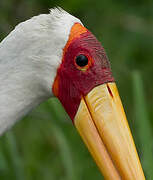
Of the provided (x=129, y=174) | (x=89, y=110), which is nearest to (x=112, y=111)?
(x=89, y=110)

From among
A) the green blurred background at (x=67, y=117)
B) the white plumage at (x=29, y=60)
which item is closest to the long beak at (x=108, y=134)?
the white plumage at (x=29, y=60)

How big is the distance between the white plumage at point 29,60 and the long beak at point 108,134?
0.74ft

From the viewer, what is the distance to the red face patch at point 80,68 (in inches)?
112

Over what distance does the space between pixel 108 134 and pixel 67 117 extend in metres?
1.18

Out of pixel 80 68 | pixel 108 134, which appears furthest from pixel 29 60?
pixel 108 134

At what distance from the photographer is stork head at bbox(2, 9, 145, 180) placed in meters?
2.82

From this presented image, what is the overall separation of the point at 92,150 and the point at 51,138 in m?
2.16

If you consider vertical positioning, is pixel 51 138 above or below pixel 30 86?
below

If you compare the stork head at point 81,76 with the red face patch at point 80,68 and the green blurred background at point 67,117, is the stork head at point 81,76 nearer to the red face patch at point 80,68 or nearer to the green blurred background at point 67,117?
the red face patch at point 80,68

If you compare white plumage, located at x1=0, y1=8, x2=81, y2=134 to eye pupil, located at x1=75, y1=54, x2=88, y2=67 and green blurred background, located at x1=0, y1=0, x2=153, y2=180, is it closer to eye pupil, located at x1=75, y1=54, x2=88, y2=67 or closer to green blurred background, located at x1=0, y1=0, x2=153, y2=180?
eye pupil, located at x1=75, y1=54, x2=88, y2=67

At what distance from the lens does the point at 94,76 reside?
285cm

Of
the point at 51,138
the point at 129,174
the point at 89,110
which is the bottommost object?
the point at 51,138

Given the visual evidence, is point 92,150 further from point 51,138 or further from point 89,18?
point 89,18

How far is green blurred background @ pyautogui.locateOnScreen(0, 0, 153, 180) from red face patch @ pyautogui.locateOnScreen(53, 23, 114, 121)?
65cm
